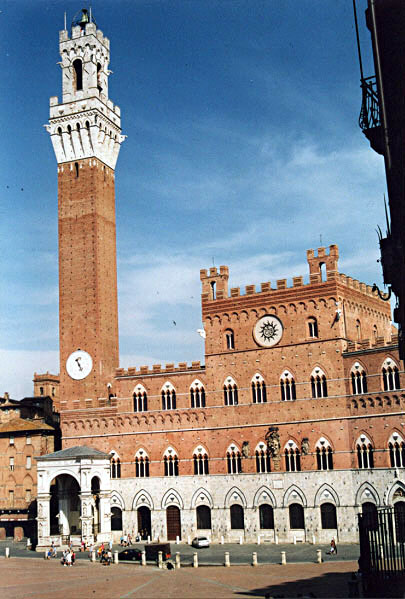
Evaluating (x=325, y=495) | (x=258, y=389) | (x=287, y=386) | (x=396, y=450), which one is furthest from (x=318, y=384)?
(x=325, y=495)

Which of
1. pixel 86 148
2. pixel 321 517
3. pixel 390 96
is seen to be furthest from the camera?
pixel 86 148

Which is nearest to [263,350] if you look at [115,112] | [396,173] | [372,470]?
[372,470]

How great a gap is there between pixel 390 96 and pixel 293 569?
2935 cm

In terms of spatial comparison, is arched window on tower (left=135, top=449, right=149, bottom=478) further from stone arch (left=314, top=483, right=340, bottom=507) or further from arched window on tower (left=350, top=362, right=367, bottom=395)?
arched window on tower (left=350, top=362, right=367, bottom=395)

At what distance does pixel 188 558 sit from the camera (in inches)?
1841

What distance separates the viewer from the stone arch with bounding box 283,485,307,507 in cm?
5144

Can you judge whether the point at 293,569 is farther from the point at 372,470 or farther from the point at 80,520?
the point at 80,520

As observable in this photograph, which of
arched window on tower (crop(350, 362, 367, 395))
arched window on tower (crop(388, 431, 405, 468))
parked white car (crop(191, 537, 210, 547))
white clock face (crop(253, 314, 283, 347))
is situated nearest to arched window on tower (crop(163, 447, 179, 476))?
parked white car (crop(191, 537, 210, 547))

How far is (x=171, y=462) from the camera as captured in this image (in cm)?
5638

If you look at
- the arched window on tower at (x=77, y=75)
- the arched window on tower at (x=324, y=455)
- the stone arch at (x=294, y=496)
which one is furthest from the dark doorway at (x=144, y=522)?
the arched window on tower at (x=77, y=75)

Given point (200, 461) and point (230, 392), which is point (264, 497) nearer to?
point (200, 461)

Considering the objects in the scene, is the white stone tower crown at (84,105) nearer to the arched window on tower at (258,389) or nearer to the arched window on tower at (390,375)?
the arched window on tower at (258,389)

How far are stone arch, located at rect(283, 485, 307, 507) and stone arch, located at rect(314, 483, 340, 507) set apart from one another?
3.16 ft

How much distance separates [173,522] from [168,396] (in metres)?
9.46
